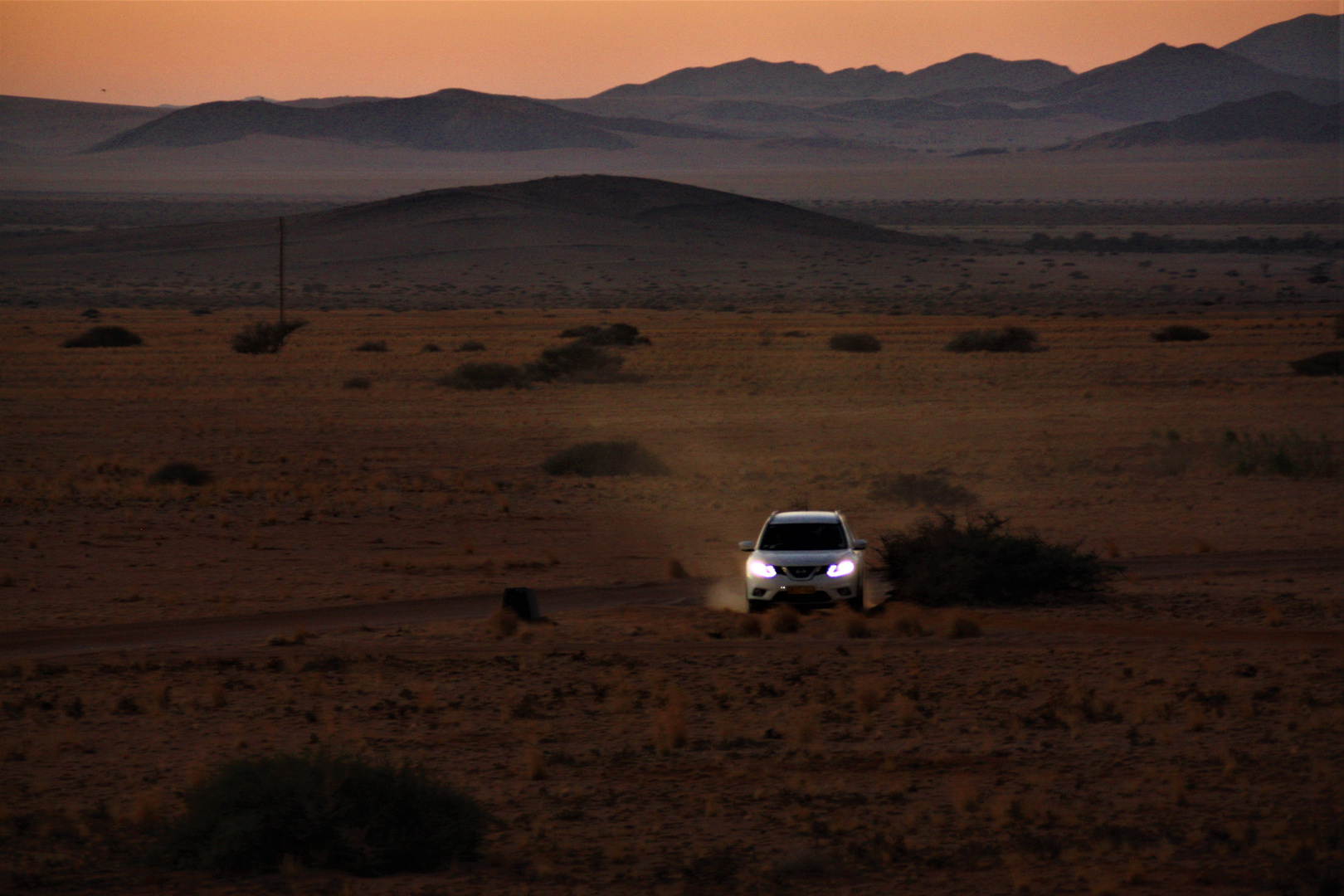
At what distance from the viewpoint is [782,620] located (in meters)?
16.8

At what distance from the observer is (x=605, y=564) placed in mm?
21562

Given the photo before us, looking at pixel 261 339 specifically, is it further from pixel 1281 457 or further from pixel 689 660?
pixel 689 660

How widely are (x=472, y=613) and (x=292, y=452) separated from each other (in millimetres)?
16087

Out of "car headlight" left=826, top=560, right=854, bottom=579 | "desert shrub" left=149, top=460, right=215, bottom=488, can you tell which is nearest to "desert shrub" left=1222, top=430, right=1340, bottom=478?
"car headlight" left=826, top=560, right=854, bottom=579

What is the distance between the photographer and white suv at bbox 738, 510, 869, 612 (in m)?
16.9

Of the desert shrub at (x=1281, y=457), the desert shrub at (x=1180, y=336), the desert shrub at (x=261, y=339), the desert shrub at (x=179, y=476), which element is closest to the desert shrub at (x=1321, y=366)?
the desert shrub at (x=1180, y=336)

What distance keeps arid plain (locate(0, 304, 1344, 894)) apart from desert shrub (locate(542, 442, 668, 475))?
1.82 ft

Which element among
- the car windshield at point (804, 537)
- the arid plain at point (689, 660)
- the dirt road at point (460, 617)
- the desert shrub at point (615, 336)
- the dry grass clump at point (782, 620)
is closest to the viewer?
the arid plain at point (689, 660)

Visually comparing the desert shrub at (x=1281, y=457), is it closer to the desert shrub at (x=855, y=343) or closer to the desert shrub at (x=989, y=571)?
the desert shrub at (x=989, y=571)

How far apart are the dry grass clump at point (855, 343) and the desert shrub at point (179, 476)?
30.2 m

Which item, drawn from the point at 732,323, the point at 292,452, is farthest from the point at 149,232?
the point at 292,452

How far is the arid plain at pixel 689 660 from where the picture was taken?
9633mm

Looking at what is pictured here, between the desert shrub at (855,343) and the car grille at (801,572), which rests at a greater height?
Answer: the desert shrub at (855,343)

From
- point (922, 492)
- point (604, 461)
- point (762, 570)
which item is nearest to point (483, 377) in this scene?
point (604, 461)
